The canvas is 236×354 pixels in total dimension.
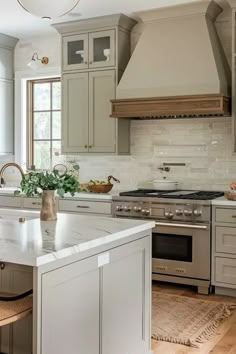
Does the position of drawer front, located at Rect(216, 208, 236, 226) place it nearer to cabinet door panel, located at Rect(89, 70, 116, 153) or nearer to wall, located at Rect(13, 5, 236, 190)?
wall, located at Rect(13, 5, 236, 190)

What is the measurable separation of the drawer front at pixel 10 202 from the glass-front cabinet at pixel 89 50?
5.41 ft

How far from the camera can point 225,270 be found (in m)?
4.57

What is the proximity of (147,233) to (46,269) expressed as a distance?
3.33 ft

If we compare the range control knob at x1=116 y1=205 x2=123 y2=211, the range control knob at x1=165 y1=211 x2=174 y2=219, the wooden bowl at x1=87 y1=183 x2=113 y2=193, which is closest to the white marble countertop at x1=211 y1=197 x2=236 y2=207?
the range control knob at x1=165 y1=211 x2=174 y2=219

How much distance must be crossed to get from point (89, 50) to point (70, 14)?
46 cm

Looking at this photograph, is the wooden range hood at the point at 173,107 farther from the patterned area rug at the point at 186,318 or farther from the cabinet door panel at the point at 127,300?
the cabinet door panel at the point at 127,300

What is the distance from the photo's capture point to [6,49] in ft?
21.1

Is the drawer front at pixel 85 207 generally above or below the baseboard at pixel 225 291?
above

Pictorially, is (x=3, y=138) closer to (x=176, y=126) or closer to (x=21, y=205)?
(x=21, y=205)

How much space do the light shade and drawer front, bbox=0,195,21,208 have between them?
3.29 m

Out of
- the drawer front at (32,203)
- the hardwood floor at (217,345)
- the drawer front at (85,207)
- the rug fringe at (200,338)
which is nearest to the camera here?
the hardwood floor at (217,345)

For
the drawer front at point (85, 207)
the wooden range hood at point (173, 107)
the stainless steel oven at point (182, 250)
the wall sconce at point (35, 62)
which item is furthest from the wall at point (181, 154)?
the wall sconce at point (35, 62)

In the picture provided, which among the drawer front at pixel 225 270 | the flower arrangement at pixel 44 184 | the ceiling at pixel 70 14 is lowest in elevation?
the drawer front at pixel 225 270

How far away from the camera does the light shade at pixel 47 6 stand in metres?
2.69
